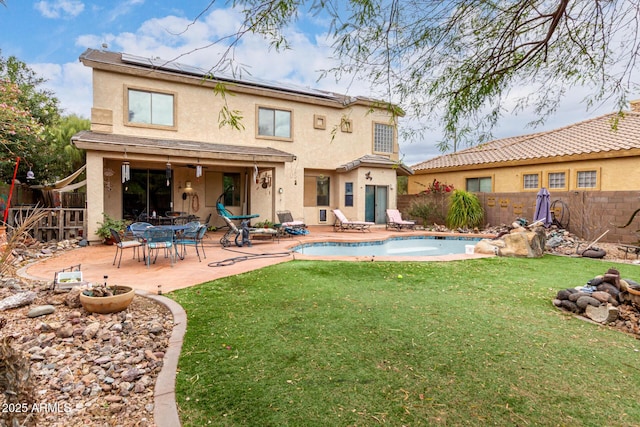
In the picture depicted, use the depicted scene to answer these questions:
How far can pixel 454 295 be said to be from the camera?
5793 millimetres

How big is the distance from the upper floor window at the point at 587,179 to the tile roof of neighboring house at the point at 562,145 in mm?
825

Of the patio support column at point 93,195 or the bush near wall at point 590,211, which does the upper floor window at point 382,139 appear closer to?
the bush near wall at point 590,211

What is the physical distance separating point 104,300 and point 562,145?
1914 centimetres

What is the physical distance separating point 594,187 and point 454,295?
1277 cm

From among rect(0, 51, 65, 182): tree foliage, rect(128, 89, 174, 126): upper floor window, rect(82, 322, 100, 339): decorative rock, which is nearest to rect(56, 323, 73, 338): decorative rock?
rect(82, 322, 100, 339): decorative rock

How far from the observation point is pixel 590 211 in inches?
509


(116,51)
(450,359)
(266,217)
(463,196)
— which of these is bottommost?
(450,359)

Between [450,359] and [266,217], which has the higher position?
[266,217]

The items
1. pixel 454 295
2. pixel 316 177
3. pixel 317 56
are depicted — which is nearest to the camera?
pixel 317 56

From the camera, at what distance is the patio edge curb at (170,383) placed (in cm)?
247

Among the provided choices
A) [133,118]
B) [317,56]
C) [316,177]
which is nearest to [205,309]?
[317,56]

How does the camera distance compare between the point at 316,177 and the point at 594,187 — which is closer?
the point at 594,187

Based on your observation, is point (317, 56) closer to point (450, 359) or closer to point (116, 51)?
point (450, 359)

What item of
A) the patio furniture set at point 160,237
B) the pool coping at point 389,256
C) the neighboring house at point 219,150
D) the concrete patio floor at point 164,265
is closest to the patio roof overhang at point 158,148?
the neighboring house at point 219,150
